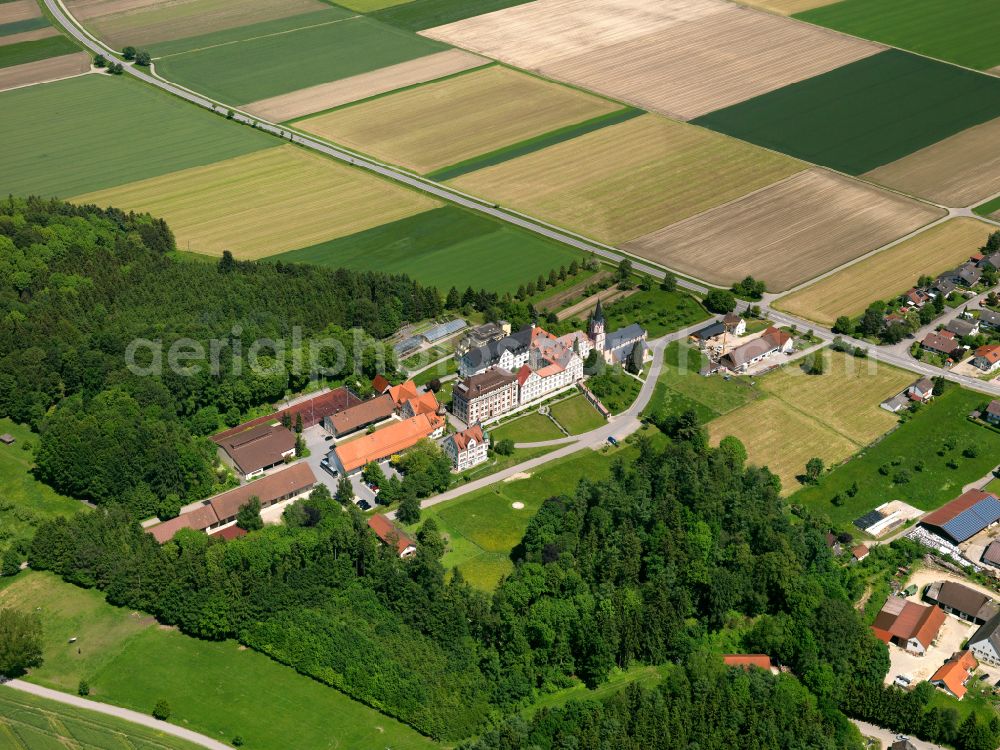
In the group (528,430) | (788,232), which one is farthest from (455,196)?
(528,430)

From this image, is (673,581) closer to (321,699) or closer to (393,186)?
(321,699)

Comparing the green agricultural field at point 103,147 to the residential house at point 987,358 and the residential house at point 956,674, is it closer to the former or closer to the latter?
the residential house at point 987,358

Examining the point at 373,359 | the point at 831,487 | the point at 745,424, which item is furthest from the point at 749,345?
the point at 373,359

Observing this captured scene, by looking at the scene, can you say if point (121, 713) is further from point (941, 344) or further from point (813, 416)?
point (941, 344)

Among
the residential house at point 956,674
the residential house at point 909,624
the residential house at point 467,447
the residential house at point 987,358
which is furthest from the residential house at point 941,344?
the residential house at point 467,447

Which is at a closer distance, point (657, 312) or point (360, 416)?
point (360, 416)

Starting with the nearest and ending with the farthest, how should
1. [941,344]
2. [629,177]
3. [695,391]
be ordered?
[695,391]
[941,344]
[629,177]
